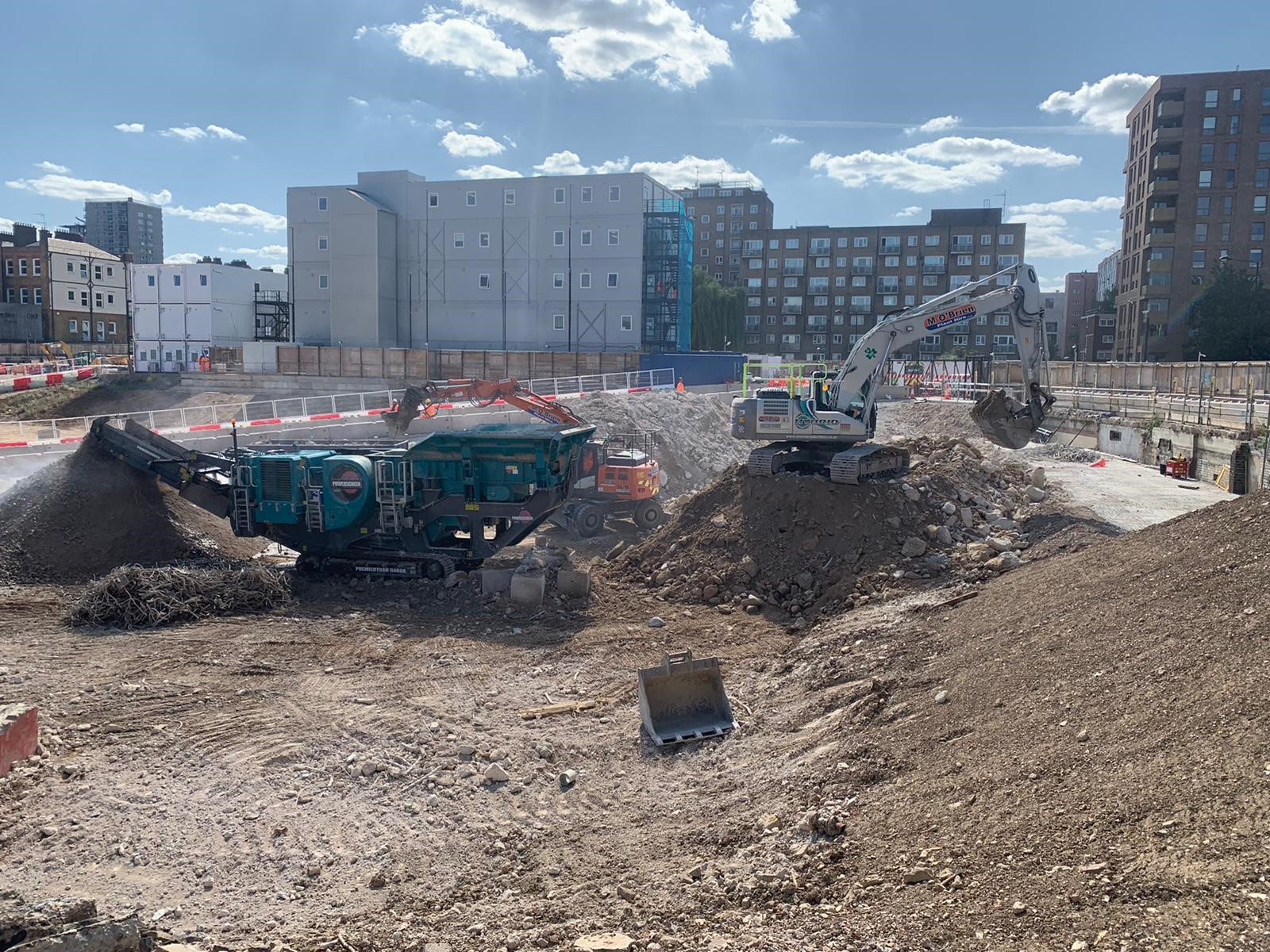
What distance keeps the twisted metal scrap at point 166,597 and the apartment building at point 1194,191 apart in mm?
59577

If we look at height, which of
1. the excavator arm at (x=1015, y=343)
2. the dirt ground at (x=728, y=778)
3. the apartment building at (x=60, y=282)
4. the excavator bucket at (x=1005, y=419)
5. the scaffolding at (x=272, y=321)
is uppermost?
the apartment building at (x=60, y=282)

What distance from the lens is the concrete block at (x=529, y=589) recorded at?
13266 millimetres

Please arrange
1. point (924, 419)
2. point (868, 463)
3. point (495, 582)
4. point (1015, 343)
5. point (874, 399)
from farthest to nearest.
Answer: point (924, 419), point (874, 399), point (1015, 343), point (868, 463), point (495, 582)

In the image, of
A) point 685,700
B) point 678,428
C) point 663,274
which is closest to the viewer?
point 685,700

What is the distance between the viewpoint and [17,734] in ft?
26.6

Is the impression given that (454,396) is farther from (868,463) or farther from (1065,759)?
(1065,759)

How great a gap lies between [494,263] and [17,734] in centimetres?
4803

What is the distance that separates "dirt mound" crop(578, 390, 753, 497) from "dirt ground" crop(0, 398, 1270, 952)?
680 inches

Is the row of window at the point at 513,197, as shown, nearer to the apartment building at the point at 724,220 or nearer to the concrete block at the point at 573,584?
the concrete block at the point at 573,584

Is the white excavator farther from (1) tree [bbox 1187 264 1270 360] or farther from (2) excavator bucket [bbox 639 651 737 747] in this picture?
(1) tree [bbox 1187 264 1270 360]

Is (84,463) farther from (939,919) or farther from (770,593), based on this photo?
(939,919)

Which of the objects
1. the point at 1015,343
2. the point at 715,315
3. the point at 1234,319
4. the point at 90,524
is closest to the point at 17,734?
the point at 90,524

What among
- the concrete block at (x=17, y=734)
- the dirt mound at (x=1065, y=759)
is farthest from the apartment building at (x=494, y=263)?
the concrete block at (x=17, y=734)

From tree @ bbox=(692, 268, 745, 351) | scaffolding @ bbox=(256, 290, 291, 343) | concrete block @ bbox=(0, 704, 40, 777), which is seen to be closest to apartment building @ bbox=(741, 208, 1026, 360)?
tree @ bbox=(692, 268, 745, 351)
